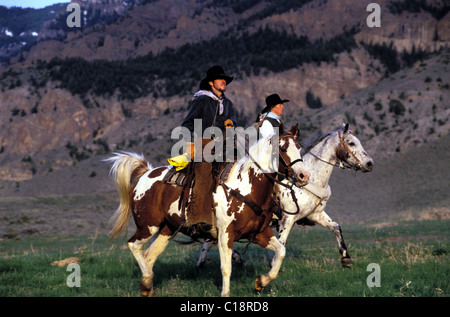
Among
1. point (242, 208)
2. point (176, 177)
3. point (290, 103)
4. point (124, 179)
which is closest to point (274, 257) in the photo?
point (242, 208)

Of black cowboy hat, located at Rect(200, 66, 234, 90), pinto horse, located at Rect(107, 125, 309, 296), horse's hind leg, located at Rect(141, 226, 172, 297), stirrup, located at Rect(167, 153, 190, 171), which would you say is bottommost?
horse's hind leg, located at Rect(141, 226, 172, 297)

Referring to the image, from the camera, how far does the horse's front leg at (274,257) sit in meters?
6.95

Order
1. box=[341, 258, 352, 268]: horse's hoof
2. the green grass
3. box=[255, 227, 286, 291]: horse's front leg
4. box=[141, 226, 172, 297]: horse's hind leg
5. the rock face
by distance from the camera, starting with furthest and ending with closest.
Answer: the rock face, box=[341, 258, 352, 268]: horse's hoof, box=[141, 226, 172, 297]: horse's hind leg, the green grass, box=[255, 227, 286, 291]: horse's front leg

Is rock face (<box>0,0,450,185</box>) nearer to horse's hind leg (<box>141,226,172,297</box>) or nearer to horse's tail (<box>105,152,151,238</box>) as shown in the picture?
horse's tail (<box>105,152,151,238</box>)

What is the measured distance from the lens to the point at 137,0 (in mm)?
157250

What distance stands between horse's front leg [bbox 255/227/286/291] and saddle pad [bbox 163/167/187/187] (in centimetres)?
159

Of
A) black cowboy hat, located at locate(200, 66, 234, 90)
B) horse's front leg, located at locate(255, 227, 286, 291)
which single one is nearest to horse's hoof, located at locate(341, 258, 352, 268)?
horse's front leg, located at locate(255, 227, 286, 291)

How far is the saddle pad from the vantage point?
25.4 ft

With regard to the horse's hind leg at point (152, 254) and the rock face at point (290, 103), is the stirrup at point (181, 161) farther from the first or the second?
the rock face at point (290, 103)

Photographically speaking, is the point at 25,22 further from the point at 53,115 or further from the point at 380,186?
the point at 380,186

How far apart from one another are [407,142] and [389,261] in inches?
1429

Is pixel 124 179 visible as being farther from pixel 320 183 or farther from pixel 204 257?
pixel 320 183

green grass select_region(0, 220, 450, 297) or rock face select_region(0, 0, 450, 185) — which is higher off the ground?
rock face select_region(0, 0, 450, 185)
